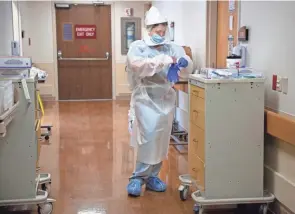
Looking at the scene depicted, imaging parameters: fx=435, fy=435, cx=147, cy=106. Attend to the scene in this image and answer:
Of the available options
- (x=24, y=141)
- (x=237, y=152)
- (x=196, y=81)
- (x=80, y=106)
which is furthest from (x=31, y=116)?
(x=80, y=106)

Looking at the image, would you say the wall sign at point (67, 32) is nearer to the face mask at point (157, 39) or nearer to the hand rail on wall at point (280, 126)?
the face mask at point (157, 39)

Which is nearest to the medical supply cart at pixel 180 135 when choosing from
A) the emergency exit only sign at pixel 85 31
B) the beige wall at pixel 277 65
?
the beige wall at pixel 277 65

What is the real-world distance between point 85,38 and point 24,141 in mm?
6427

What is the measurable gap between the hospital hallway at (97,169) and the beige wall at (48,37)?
Answer: 206 centimetres

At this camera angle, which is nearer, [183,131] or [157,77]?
[157,77]

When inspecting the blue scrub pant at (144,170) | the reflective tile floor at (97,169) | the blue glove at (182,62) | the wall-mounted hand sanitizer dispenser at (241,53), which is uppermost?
the wall-mounted hand sanitizer dispenser at (241,53)

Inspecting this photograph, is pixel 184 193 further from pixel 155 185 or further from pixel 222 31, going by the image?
pixel 222 31

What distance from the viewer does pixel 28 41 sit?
8.84 m

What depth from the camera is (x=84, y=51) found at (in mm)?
9086

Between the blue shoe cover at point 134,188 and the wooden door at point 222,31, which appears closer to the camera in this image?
the blue shoe cover at point 134,188

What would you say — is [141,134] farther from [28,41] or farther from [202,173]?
[28,41]

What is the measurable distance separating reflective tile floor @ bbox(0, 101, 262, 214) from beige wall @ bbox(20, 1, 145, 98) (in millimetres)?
2049

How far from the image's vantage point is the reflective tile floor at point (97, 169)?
3.24m

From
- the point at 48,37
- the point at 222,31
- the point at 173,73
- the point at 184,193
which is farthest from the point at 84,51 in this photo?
the point at 184,193
